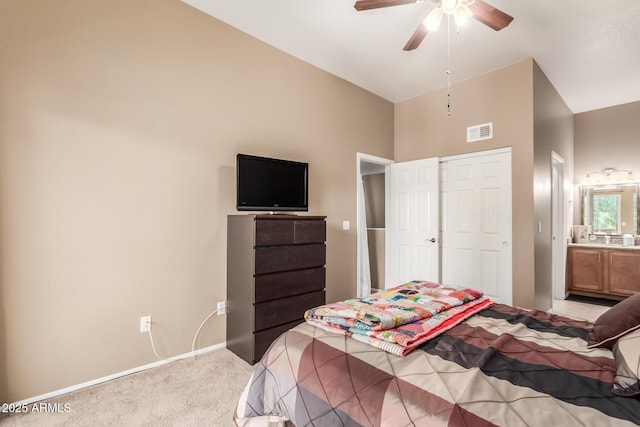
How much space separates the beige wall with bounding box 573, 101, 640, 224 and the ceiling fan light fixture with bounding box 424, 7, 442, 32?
4291 millimetres

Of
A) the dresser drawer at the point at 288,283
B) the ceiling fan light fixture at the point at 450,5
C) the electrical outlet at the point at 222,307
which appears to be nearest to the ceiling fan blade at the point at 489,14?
the ceiling fan light fixture at the point at 450,5

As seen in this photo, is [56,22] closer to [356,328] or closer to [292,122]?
[292,122]

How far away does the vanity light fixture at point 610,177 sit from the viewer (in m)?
4.37

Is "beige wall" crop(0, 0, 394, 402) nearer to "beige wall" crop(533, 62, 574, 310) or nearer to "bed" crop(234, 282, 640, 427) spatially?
"bed" crop(234, 282, 640, 427)

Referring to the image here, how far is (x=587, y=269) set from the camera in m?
4.36

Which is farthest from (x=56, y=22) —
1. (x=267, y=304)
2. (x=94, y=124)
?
(x=267, y=304)

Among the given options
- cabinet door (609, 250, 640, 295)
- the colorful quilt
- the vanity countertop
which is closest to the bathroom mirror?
the vanity countertop

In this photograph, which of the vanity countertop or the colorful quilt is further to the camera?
the vanity countertop

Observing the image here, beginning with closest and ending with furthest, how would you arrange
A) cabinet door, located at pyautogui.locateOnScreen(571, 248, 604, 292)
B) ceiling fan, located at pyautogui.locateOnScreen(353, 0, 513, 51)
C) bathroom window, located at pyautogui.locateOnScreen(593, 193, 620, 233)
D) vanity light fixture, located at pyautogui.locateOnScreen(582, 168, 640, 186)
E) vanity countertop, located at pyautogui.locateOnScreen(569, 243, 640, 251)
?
ceiling fan, located at pyautogui.locateOnScreen(353, 0, 513, 51) < vanity countertop, located at pyautogui.locateOnScreen(569, 243, 640, 251) < cabinet door, located at pyautogui.locateOnScreen(571, 248, 604, 292) < vanity light fixture, located at pyautogui.locateOnScreen(582, 168, 640, 186) < bathroom window, located at pyautogui.locateOnScreen(593, 193, 620, 233)

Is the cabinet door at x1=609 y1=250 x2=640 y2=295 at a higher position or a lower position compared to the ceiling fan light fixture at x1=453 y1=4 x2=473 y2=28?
lower

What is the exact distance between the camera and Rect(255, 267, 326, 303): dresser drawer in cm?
242

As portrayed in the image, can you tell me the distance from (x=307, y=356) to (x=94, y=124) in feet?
6.77

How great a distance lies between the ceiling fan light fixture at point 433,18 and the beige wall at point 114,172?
1579 mm

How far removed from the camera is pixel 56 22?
6.41ft
